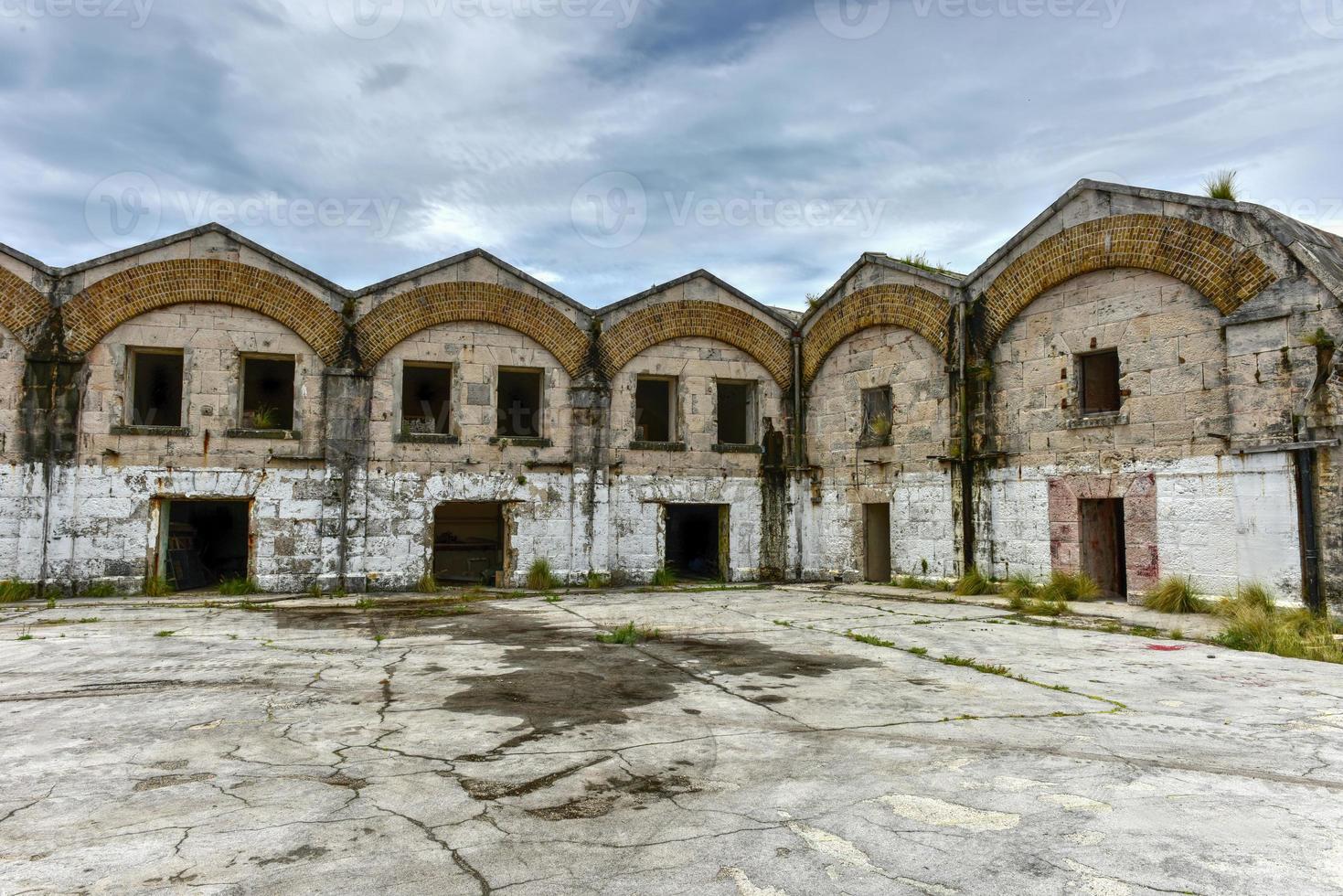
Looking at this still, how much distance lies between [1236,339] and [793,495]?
25.3ft

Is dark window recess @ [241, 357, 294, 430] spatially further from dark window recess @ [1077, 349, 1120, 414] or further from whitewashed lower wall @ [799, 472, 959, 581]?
dark window recess @ [1077, 349, 1120, 414]

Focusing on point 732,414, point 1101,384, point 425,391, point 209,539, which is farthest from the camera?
point 732,414

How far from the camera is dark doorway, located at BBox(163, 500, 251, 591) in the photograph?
52.7ft

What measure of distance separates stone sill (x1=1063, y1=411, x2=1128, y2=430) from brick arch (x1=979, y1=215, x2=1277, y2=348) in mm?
1843

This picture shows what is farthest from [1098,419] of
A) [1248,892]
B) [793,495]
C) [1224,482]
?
[1248,892]

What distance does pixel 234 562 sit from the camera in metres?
18.4

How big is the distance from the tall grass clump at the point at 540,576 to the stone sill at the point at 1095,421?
8677 mm

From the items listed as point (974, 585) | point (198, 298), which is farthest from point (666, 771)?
point (198, 298)

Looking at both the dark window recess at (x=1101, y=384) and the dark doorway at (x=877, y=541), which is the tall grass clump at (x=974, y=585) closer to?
the dark doorway at (x=877, y=541)

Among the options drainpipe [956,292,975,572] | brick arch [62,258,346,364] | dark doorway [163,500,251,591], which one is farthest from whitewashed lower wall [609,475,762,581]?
dark doorway [163,500,251,591]

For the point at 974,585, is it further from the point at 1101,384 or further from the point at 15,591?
the point at 15,591

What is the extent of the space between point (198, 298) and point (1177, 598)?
1525 cm

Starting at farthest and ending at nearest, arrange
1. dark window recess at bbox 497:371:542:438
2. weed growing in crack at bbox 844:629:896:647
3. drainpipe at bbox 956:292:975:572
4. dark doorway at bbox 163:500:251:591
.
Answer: dark window recess at bbox 497:371:542:438, dark doorway at bbox 163:500:251:591, drainpipe at bbox 956:292:975:572, weed growing in crack at bbox 844:629:896:647

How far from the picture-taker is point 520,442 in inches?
600
